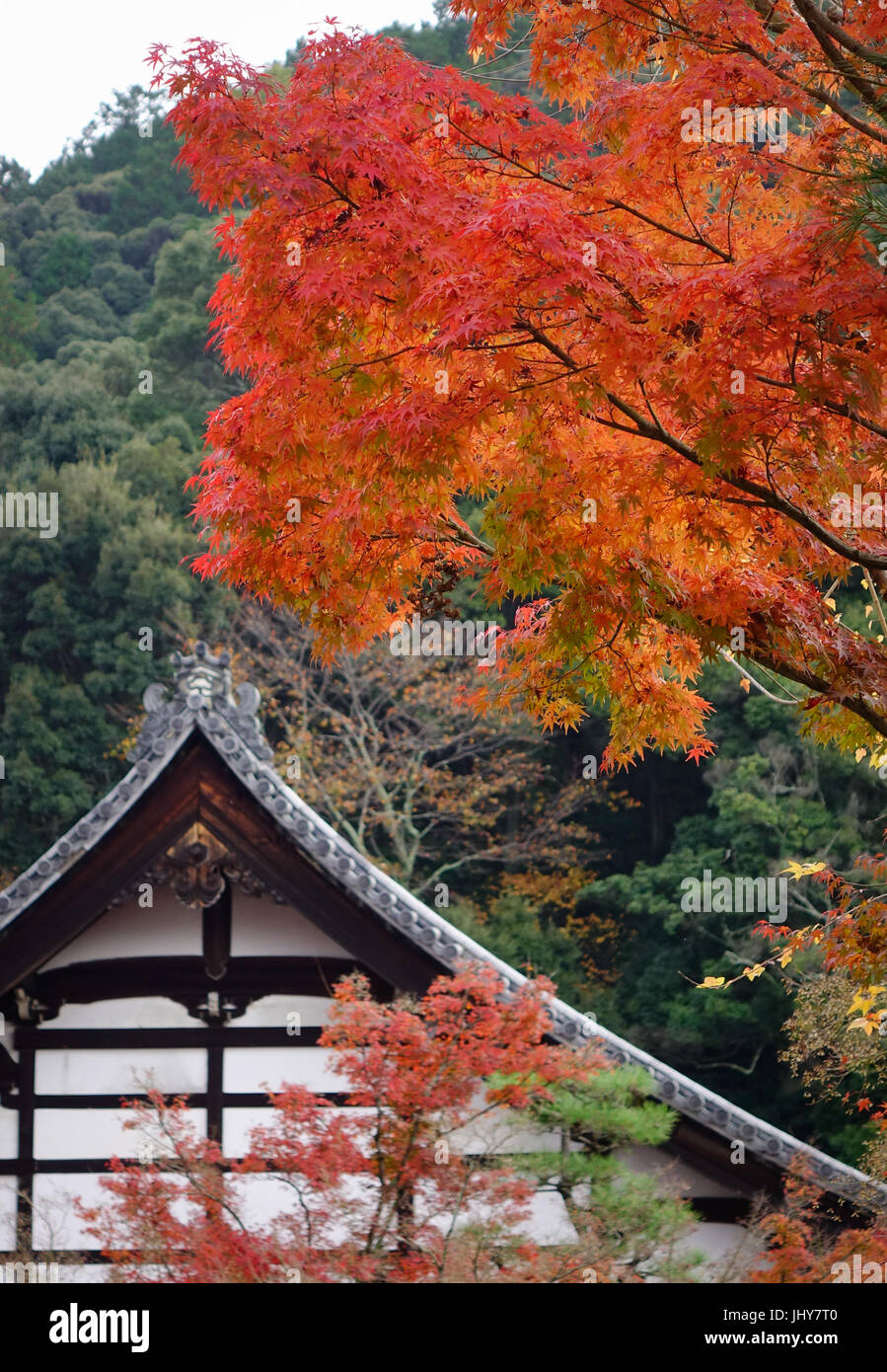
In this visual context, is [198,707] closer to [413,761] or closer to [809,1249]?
[809,1249]

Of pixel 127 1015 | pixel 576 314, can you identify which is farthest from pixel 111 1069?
pixel 576 314

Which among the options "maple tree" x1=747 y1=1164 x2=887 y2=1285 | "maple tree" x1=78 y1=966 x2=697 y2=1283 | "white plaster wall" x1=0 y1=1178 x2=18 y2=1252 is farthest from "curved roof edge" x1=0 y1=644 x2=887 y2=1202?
"white plaster wall" x1=0 y1=1178 x2=18 y2=1252

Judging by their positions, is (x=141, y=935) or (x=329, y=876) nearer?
(x=329, y=876)

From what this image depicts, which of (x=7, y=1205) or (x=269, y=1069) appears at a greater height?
(x=269, y=1069)

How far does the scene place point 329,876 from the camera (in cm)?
668


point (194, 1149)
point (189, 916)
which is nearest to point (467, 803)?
point (189, 916)

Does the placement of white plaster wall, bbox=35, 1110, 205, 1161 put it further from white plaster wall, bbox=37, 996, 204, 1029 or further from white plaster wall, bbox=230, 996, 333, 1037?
white plaster wall, bbox=230, 996, 333, 1037

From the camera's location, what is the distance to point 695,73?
4.04 m

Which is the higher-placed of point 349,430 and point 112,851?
point 349,430

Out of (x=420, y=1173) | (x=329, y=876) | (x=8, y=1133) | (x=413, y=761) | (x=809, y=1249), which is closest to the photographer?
(x=420, y=1173)

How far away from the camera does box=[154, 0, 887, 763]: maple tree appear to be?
155 inches

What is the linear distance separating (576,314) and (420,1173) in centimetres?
339
